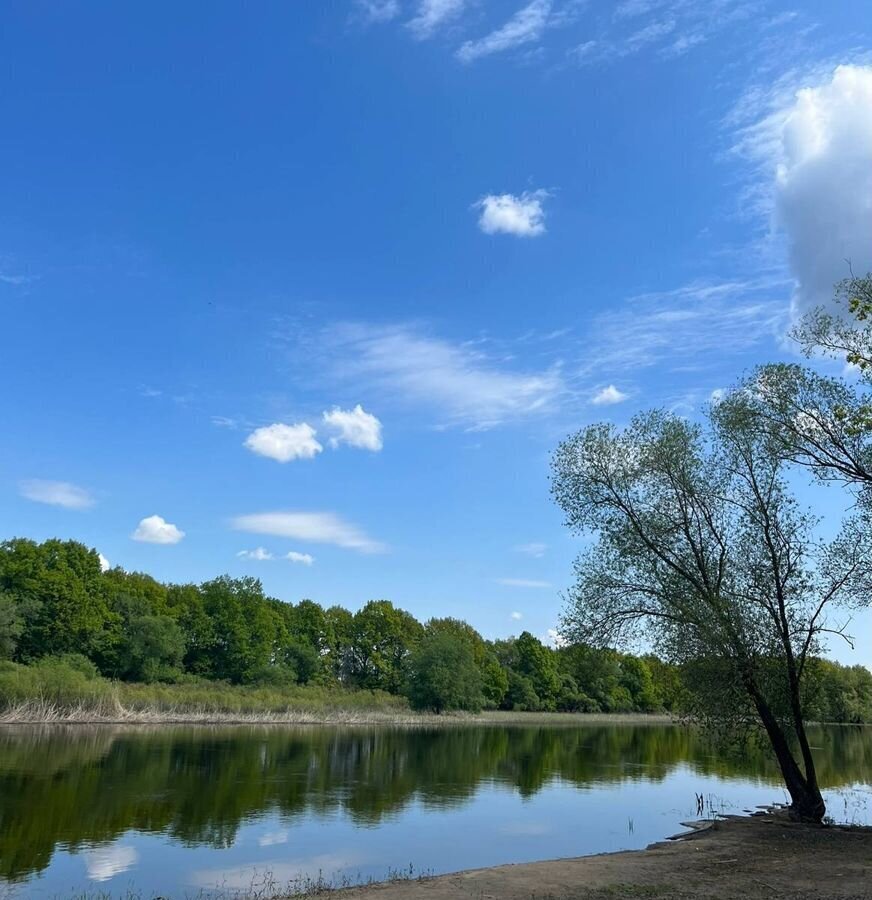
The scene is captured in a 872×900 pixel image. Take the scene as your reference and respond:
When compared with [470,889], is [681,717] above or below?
above

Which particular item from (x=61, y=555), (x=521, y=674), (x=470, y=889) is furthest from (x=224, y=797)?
(x=521, y=674)

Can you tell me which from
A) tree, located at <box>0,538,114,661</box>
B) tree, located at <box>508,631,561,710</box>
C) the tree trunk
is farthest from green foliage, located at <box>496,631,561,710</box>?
the tree trunk

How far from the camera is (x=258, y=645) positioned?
94625 millimetres

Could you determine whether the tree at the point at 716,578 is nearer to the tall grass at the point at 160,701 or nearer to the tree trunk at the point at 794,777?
the tree trunk at the point at 794,777

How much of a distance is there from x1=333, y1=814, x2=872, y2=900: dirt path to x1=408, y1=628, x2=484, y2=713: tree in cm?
7556

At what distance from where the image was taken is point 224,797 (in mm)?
27828

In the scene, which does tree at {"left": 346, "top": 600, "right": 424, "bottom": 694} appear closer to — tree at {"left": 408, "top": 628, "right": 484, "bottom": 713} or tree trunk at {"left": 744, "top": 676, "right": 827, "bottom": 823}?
tree at {"left": 408, "top": 628, "right": 484, "bottom": 713}

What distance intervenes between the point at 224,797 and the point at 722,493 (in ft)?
67.3

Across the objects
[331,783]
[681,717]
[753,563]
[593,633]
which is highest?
[753,563]

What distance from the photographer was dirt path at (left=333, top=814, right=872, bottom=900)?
44.3ft

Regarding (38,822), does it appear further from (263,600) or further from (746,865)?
(263,600)

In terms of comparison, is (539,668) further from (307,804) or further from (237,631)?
(307,804)

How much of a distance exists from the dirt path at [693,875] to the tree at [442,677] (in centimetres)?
7556

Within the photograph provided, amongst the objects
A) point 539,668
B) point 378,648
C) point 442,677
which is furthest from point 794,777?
point 539,668
